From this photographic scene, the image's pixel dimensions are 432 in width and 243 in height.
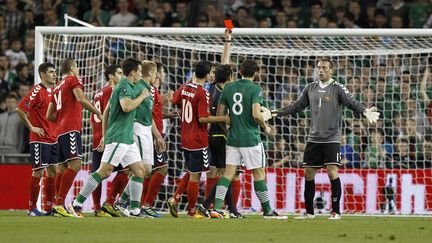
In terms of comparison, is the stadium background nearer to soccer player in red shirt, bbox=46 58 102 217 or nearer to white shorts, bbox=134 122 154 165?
soccer player in red shirt, bbox=46 58 102 217

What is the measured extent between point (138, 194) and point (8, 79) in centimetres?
850

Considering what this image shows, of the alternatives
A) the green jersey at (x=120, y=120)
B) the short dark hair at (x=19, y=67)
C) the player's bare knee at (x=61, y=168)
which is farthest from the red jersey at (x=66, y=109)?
the short dark hair at (x=19, y=67)

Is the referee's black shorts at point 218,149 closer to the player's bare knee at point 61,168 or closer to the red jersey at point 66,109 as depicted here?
the red jersey at point 66,109

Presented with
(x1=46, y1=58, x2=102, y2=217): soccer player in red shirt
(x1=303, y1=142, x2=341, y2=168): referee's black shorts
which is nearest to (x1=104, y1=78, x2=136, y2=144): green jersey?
(x1=46, y1=58, x2=102, y2=217): soccer player in red shirt

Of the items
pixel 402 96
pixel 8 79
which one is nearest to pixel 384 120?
pixel 402 96

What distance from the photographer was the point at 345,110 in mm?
20688

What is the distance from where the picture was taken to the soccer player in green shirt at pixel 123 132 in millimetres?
14867

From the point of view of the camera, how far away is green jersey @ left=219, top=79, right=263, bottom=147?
611 inches

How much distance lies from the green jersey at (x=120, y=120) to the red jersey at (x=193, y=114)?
1.43 metres

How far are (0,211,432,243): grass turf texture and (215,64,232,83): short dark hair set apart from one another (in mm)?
2193

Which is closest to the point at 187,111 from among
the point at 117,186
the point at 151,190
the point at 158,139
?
the point at 158,139

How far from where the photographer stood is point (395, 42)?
20.3 meters

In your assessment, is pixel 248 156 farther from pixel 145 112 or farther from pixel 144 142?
pixel 145 112

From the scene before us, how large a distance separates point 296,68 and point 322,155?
4574 mm
